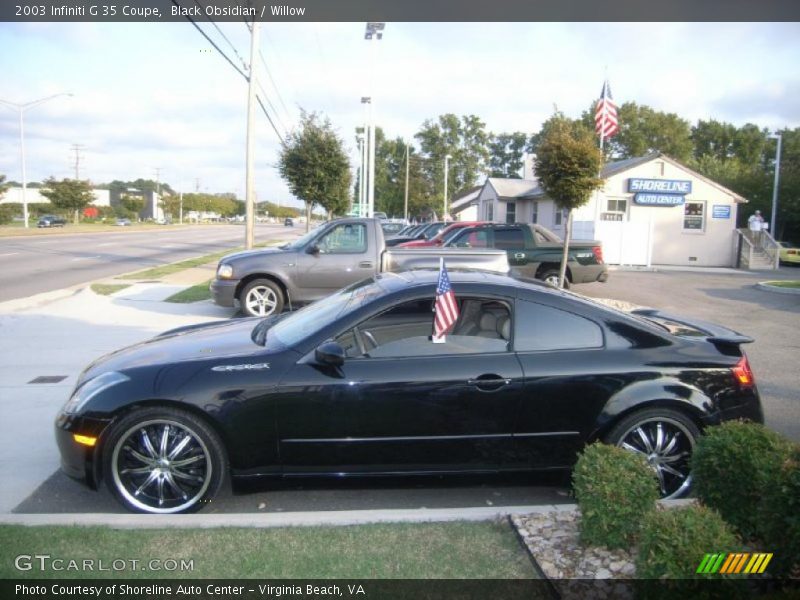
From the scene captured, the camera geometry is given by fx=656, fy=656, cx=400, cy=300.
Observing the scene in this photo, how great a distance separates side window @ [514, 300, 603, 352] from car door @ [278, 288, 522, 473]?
0.62 ft

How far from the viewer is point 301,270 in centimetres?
1104

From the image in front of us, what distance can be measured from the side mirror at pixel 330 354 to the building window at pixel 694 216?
27.6 m

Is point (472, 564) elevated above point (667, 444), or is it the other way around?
point (667, 444)

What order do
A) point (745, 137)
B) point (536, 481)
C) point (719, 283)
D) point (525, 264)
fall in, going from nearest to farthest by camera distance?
1. point (536, 481)
2. point (525, 264)
3. point (719, 283)
4. point (745, 137)

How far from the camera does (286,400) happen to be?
401 cm

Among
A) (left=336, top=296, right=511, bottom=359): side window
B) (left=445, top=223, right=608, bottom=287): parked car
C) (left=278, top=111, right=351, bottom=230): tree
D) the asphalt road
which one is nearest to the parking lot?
(left=336, top=296, right=511, bottom=359): side window

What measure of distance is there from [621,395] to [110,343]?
7.41m

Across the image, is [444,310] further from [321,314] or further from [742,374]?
[742,374]

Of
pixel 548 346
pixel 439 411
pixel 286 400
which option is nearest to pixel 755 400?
pixel 548 346

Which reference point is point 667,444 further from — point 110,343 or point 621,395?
point 110,343

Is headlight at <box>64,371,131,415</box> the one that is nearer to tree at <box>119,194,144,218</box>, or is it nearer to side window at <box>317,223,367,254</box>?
side window at <box>317,223,367,254</box>

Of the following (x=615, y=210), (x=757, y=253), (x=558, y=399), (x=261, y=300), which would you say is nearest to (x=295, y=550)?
(x=558, y=399)

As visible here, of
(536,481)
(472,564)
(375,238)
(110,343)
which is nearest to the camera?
(472,564)

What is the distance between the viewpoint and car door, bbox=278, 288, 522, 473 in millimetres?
4023
